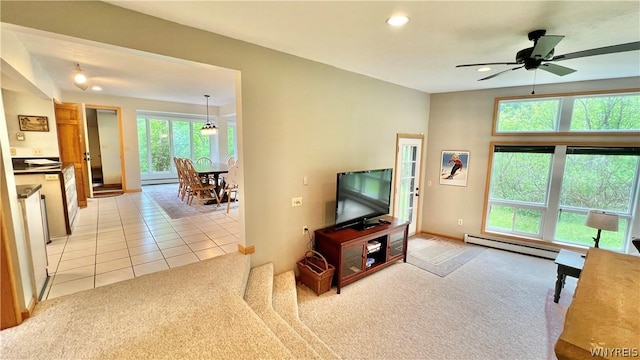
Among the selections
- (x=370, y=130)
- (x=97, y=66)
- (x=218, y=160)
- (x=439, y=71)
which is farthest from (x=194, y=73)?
(x=218, y=160)

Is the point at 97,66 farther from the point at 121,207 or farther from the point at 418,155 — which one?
the point at 418,155

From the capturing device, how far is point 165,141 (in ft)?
27.4

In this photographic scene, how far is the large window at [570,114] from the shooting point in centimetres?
377

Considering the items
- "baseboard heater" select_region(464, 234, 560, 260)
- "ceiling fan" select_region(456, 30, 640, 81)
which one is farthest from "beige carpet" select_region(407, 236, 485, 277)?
"ceiling fan" select_region(456, 30, 640, 81)

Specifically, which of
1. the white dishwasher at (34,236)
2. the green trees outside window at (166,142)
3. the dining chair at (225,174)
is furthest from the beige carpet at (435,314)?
the green trees outside window at (166,142)

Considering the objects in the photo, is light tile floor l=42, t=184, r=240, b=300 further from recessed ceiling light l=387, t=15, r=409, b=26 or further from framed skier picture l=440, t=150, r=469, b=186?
framed skier picture l=440, t=150, r=469, b=186

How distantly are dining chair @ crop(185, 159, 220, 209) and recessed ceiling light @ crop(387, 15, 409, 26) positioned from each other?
463 cm

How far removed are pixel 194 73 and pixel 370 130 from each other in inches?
118

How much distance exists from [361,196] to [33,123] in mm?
5628

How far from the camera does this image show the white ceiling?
1.90m

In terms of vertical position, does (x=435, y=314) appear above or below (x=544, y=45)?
below

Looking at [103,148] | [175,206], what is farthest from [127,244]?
[103,148]

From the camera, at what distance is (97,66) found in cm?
380

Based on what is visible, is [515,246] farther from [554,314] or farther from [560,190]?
[554,314]
